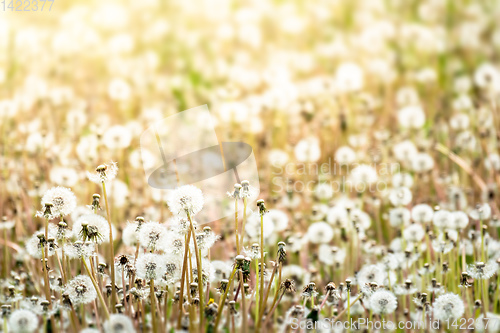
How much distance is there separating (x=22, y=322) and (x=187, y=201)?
0.51m

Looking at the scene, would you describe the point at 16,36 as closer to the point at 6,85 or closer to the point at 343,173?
the point at 6,85

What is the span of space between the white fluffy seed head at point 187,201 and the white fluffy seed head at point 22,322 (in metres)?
0.45

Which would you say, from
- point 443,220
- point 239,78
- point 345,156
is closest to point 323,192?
point 345,156

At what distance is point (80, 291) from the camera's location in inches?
59.6

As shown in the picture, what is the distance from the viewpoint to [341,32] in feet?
18.7

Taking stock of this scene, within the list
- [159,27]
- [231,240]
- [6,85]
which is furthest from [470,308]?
[159,27]

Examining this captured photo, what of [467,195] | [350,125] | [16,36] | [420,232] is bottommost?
[420,232]

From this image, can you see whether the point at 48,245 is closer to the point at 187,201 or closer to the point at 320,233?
the point at 187,201

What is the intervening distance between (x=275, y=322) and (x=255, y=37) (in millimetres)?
3934

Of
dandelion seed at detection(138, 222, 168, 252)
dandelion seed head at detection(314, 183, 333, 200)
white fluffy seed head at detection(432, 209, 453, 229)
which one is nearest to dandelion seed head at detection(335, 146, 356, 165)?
dandelion seed head at detection(314, 183, 333, 200)

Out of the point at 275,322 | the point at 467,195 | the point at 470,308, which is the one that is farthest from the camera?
the point at 467,195

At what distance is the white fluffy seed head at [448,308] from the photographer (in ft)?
5.13

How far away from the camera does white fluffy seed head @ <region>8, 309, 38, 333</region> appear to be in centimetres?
142

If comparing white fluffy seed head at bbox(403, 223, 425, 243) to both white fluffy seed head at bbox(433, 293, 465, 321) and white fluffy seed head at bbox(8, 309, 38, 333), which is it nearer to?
white fluffy seed head at bbox(433, 293, 465, 321)
